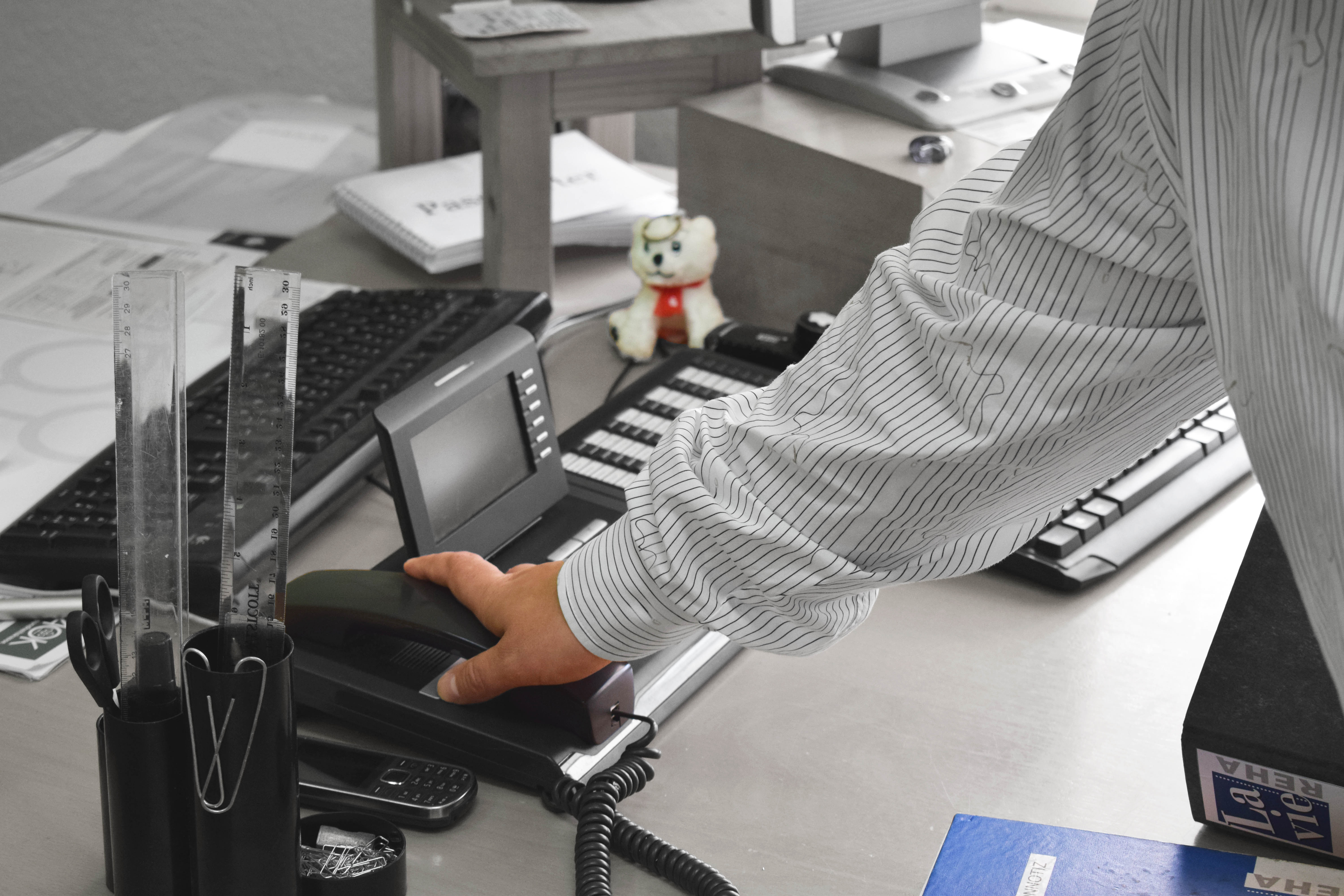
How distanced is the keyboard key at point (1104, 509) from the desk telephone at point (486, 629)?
0.27 meters

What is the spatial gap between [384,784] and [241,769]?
0.14 metres

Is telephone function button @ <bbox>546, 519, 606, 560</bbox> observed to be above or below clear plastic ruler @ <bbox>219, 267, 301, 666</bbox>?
below

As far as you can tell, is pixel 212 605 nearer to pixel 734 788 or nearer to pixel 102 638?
pixel 102 638

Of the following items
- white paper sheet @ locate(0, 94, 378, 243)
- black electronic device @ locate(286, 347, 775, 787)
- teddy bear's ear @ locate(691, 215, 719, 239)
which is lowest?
black electronic device @ locate(286, 347, 775, 787)

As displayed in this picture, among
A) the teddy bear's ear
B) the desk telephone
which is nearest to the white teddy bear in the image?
the teddy bear's ear

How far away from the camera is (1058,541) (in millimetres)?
819

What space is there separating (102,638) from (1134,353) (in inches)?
17.6

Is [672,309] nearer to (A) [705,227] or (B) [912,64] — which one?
(A) [705,227]

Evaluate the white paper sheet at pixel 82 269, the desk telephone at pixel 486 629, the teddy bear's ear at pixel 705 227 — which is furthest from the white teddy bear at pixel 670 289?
the white paper sheet at pixel 82 269

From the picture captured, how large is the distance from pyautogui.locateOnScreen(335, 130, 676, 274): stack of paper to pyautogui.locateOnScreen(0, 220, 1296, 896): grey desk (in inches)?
17.9

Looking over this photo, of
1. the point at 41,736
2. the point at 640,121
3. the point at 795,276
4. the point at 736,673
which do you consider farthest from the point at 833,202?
the point at 640,121

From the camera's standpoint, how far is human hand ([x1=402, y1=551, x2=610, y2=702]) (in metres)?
0.65

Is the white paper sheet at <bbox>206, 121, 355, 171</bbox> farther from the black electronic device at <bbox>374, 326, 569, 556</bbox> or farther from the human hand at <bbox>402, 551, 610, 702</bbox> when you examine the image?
the human hand at <bbox>402, 551, 610, 702</bbox>

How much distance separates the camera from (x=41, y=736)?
68 cm
